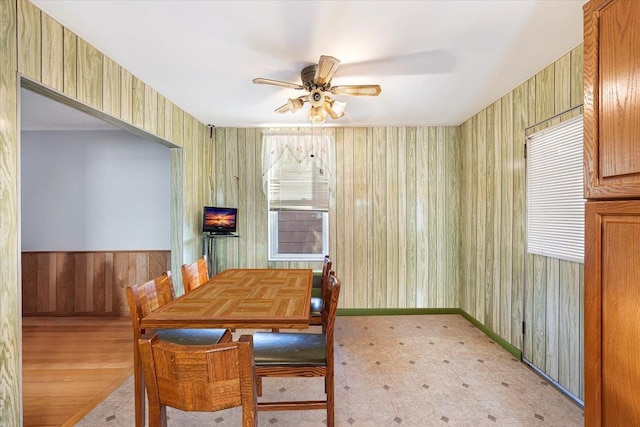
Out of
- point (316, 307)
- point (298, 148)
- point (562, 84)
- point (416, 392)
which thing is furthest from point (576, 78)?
point (298, 148)

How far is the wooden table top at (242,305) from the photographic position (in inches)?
63.4

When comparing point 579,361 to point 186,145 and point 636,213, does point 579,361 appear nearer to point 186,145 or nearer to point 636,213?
point 636,213

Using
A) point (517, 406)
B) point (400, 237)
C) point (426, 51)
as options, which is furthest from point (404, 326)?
point (426, 51)

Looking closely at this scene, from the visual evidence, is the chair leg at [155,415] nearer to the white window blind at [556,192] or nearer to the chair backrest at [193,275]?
the chair backrest at [193,275]

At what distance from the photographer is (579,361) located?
215cm

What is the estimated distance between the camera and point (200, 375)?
36.6 inches

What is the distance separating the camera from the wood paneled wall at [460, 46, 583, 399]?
88.0 inches

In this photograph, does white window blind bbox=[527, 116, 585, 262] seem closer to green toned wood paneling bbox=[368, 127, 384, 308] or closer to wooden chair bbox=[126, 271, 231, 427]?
green toned wood paneling bbox=[368, 127, 384, 308]

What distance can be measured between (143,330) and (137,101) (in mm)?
1881

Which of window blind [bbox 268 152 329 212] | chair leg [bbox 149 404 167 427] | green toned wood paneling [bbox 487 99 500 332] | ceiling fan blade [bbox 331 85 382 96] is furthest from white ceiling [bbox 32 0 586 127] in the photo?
chair leg [bbox 149 404 167 427]

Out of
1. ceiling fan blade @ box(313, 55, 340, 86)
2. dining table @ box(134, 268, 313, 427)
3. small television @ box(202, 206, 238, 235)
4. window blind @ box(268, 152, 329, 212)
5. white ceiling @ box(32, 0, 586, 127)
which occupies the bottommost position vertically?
dining table @ box(134, 268, 313, 427)

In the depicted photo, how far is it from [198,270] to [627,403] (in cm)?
267

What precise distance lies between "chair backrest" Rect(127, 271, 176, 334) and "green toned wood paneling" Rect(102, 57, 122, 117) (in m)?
1.33

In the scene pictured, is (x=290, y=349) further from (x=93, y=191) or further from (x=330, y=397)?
(x=93, y=191)
